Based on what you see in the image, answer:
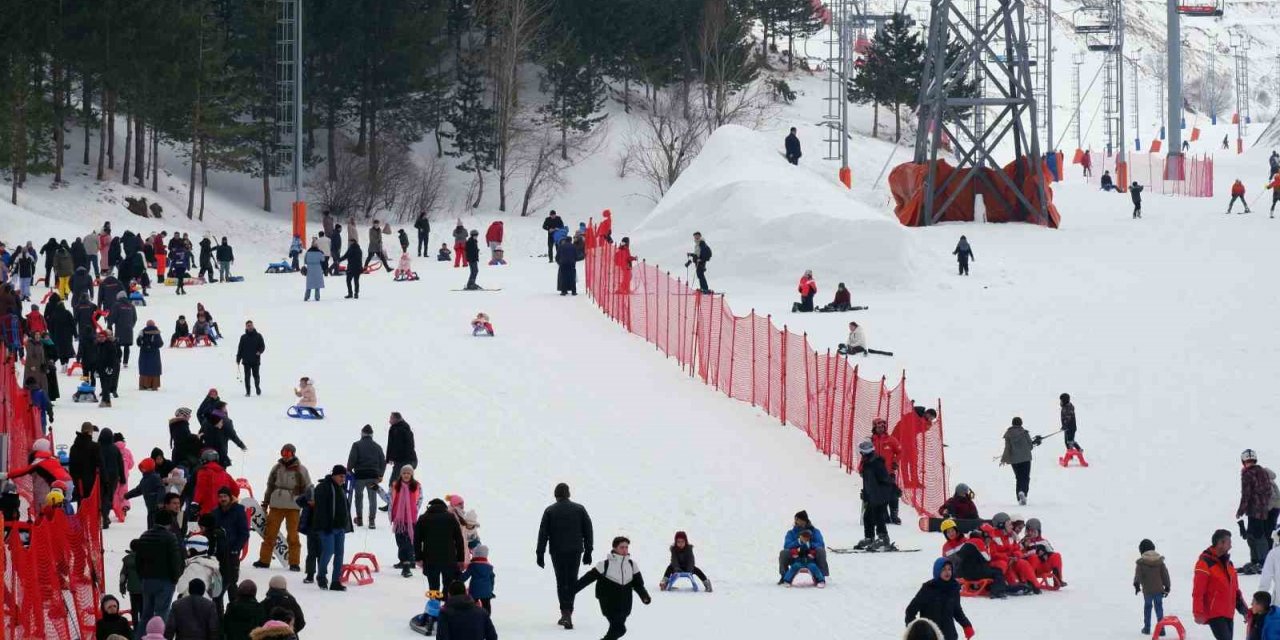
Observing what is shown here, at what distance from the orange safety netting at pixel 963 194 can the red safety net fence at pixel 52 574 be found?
1432 inches

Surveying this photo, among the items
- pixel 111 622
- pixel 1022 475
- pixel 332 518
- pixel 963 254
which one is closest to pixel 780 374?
pixel 1022 475

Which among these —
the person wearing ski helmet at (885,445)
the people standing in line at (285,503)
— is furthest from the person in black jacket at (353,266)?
the people standing in line at (285,503)

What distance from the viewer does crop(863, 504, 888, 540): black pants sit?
19828 millimetres

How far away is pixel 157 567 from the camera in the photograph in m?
13.8

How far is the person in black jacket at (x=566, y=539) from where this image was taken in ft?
49.8

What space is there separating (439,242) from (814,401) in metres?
32.7

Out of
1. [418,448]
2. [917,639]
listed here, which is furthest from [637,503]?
[917,639]

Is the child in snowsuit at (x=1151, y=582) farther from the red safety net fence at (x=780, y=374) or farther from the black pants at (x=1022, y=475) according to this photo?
the black pants at (x=1022, y=475)

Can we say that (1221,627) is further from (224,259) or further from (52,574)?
(224,259)

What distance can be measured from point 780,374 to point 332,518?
12879 mm

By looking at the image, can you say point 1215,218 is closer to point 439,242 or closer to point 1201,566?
point 439,242

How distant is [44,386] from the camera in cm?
2416

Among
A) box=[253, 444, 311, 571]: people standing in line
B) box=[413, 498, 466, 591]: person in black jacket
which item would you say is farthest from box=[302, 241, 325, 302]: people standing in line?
box=[413, 498, 466, 591]: person in black jacket

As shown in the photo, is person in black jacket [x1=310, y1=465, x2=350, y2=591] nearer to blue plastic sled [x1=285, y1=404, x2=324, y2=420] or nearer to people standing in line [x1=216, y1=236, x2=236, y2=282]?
blue plastic sled [x1=285, y1=404, x2=324, y2=420]
